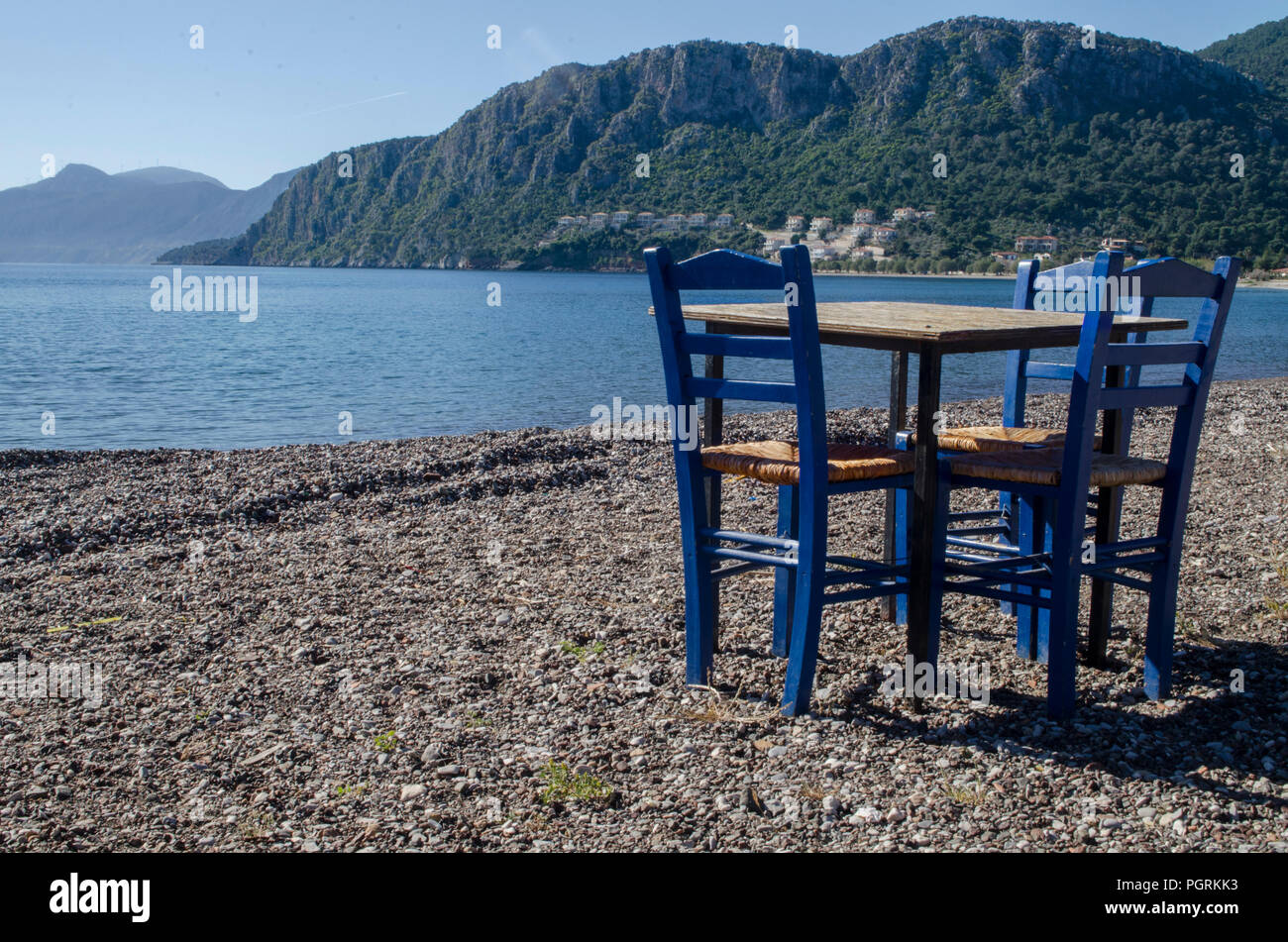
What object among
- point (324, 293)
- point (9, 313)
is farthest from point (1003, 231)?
point (9, 313)

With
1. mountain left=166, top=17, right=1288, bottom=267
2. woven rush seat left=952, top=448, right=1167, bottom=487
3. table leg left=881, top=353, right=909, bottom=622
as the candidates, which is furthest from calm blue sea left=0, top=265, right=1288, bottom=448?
mountain left=166, top=17, right=1288, bottom=267

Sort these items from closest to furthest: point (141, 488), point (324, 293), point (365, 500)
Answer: point (365, 500) < point (141, 488) < point (324, 293)

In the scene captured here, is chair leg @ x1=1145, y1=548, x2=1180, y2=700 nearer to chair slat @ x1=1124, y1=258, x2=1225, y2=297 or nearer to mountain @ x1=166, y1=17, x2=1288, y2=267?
chair slat @ x1=1124, y1=258, x2=1225, y2=297

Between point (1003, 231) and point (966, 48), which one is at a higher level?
point (966, 48)

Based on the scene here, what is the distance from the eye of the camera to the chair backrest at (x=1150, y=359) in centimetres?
337

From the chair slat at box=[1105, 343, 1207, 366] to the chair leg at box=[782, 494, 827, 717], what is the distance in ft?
3.51

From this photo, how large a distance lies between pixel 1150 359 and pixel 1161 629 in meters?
1.00

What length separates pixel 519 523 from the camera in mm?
7070

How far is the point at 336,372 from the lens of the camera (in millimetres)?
26734

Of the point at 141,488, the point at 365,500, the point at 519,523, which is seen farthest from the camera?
the point at 141,488

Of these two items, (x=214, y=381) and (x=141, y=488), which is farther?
(x=214, y=381)

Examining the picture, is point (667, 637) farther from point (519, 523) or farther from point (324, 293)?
point (324, 293)

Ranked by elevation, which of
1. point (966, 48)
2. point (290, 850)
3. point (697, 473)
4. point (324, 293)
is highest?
point (966, 48)
